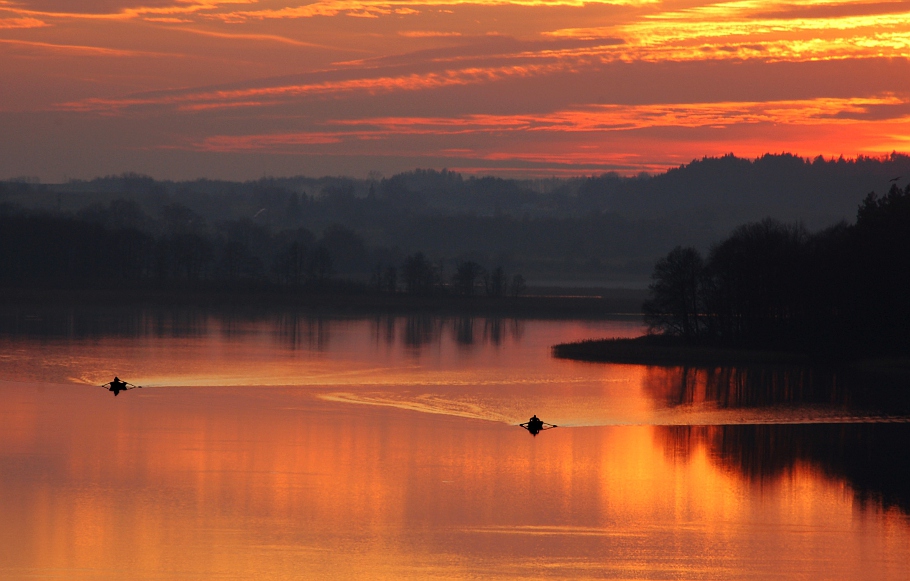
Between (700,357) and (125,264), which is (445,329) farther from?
(125,264)

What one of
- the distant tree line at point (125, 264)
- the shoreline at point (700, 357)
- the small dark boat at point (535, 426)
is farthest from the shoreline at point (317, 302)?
the small dark boat at point (535, 426)

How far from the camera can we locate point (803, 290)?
78.4m

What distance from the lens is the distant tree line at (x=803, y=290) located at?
74.6 metres

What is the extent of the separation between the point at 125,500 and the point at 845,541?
17856 mm

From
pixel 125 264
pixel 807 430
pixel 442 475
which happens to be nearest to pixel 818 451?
pixel 807 430

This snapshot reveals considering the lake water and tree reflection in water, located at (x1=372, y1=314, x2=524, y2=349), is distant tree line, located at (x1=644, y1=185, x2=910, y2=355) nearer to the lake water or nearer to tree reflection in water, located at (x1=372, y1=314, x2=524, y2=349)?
the lake water

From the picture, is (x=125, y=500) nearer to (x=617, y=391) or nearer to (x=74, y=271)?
(x=617, y=391)

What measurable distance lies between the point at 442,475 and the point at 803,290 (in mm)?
51521

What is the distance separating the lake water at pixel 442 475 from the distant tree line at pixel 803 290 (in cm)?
1189

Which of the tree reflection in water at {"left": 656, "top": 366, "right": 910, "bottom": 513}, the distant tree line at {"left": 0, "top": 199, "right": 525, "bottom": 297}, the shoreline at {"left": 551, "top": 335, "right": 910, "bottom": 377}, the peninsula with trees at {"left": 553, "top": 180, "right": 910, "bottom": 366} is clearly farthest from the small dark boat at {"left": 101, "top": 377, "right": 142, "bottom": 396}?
the distant tree line at {"left": 0, "top": 199, "right": 525, "bottom": 297}

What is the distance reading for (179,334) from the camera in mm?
89062

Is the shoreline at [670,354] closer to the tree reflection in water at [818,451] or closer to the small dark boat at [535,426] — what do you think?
the tree reflection in water at [818,451]

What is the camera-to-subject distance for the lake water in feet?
81.1

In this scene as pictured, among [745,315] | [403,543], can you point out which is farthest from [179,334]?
[403,543]
